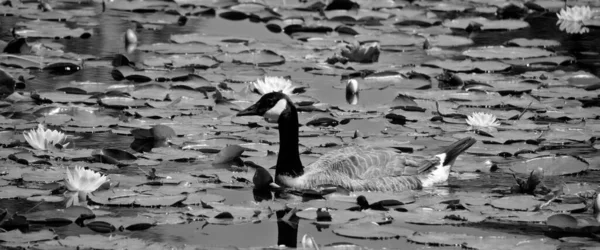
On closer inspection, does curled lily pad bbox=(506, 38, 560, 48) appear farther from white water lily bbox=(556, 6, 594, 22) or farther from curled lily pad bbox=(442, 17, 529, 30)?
white water lily bbox=(556, 6, 594, 22)

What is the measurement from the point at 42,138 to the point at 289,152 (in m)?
1.71

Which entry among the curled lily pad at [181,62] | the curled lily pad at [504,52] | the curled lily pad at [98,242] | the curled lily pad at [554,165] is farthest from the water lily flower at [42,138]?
the curled lily pad at [504,52]

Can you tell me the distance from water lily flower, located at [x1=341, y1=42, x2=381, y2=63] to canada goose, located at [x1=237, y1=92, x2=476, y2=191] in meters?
3.13

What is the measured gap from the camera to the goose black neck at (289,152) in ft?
24.6

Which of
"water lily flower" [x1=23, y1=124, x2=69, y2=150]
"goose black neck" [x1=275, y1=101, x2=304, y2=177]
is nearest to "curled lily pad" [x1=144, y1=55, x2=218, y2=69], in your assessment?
"water lily flower" [x1=23, y1=124, x2=69, y2=150]

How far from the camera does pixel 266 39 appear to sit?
39.2 ft

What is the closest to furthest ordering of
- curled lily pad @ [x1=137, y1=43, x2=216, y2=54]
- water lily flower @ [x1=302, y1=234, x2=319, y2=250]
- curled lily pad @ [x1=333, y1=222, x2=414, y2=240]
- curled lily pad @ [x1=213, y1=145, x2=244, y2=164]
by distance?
water lily flower @ [x1=302, y1=234, x2=319, y2=250], curled lily pad @ [x1=333, y1=222, x2=414, y2=240], curled lily pad @ [x1=213, y1=145, x2=244, y2=164], curled lily pad @ [x1=137, y1=43, x2=216, y2=54]

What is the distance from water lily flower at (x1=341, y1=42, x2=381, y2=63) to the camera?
10898 millimetres

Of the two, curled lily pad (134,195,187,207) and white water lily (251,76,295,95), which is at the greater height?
white water lily (251,76,295,95)

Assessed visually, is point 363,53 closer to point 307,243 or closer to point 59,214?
point 59,214

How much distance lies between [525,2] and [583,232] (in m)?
7.93

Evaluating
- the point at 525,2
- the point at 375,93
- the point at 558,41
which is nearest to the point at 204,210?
the point at 375,93

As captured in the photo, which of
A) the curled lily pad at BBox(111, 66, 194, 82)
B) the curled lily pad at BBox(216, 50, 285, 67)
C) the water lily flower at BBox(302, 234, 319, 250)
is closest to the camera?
the water lily flower at BBox(302, 234, 319, 250)

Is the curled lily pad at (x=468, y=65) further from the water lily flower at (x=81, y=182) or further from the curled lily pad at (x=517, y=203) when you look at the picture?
the water lily flower at (x=81, y=182)
